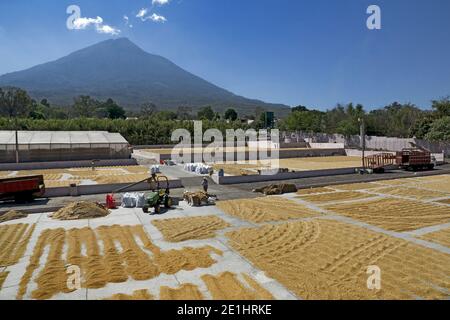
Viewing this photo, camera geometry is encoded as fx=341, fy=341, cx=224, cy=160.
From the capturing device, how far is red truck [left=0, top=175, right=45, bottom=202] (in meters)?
21.1

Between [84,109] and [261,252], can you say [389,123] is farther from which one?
[84,109]

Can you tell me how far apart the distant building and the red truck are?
19091mm

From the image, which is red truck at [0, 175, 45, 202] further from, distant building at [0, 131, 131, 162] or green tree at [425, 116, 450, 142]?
green tree at [425, 116, 450, 142]

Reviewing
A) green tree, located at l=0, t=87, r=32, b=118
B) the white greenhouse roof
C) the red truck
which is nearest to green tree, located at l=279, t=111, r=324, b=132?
the white greenhouse roof

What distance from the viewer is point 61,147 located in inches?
1567

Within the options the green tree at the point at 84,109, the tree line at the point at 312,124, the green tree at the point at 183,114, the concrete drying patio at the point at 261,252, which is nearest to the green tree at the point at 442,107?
the tree line at the point at 312,124

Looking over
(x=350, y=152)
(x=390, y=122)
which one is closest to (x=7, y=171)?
(x=350, y=152)

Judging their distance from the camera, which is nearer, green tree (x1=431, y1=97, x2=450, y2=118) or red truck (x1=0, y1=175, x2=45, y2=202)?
red truck (x1=0, y1=175, x2=45, y2=202)

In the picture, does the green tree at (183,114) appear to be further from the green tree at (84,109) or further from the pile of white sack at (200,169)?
the pile of white sack at (200,169)

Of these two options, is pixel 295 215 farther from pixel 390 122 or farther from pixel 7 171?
pixel 390 122

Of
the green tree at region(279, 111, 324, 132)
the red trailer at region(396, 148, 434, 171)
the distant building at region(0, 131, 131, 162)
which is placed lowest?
the red trailer at region(396, 148, 434, 171)

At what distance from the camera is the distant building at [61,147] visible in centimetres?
3841
